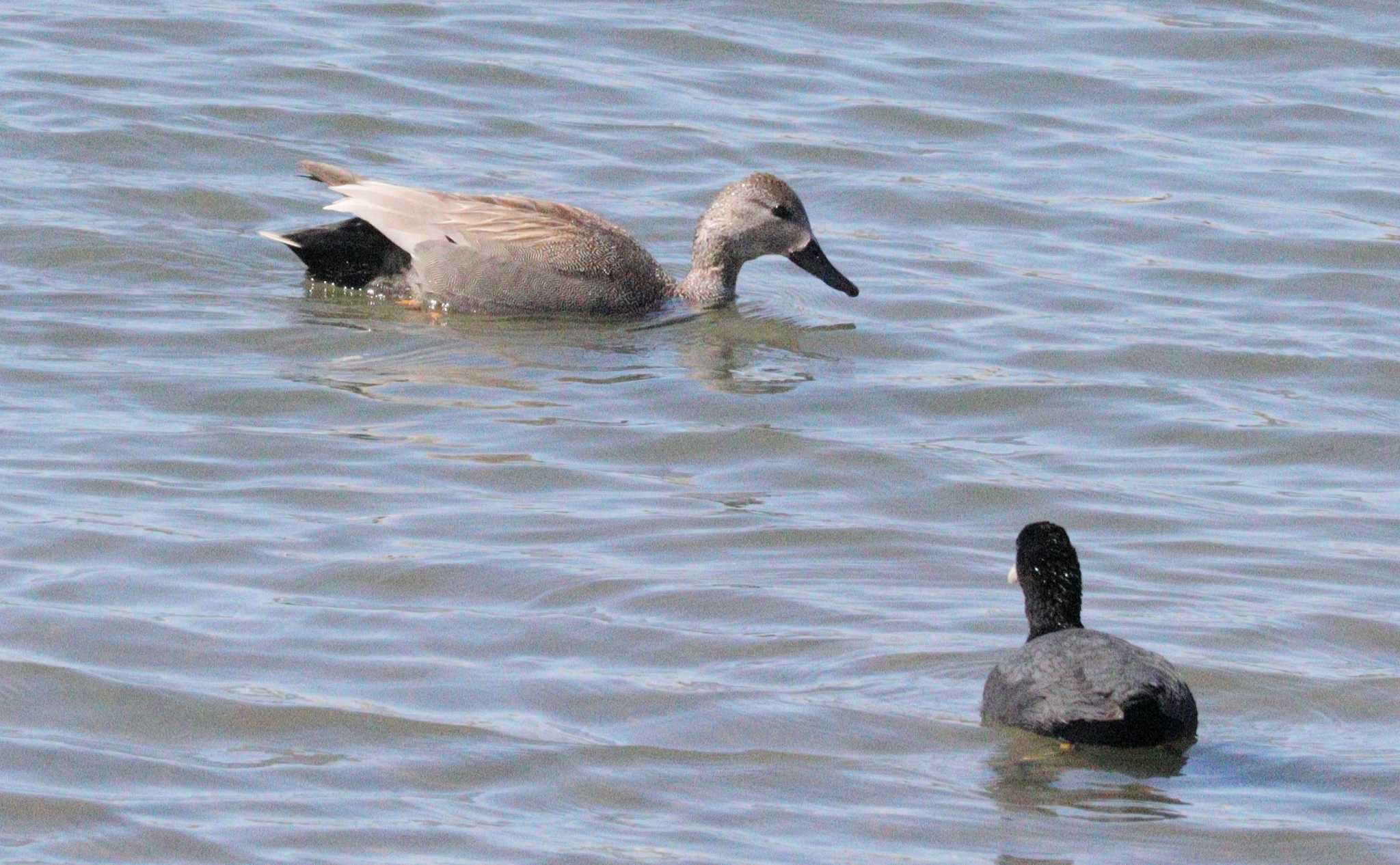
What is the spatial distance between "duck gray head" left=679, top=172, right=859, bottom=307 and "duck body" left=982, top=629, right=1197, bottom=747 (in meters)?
5.82

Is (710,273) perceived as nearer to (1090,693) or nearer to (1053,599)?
(1053,599)

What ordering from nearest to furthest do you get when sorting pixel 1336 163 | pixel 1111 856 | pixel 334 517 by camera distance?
1. pixel 1111 856
2. pixel 334 517
3. pixel 1336 163

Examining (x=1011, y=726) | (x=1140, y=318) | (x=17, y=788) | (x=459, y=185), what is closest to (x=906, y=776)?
(x=1011, y=726)

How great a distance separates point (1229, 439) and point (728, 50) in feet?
25.4

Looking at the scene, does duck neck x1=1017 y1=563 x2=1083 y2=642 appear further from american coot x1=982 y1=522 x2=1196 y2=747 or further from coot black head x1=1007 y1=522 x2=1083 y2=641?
american coot x1=982 y1=522 x2=1196 y2=747

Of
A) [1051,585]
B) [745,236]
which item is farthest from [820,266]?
[1051,585]

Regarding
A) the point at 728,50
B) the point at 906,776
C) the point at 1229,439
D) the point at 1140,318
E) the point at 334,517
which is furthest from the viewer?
the point at 728,50

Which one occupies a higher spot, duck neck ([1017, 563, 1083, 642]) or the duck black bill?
the duck black bill

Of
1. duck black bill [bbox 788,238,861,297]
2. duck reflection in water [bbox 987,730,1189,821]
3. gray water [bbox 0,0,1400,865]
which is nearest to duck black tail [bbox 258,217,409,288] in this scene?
gray water [bbox 0,0,1400,865]

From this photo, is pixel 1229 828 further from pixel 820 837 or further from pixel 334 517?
pixel 334 517

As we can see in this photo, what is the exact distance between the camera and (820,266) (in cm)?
1237

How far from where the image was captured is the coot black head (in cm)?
720

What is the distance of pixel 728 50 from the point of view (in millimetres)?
17031

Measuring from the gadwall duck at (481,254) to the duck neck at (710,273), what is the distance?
110 mm
